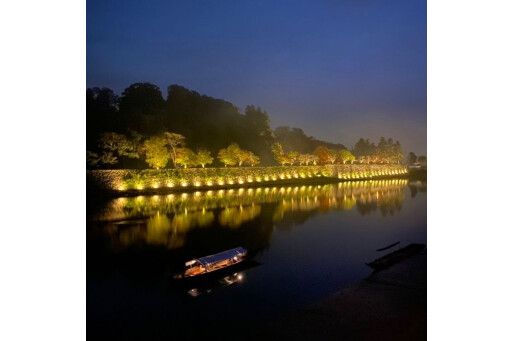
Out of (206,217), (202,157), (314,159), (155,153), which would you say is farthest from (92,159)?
(314,159)

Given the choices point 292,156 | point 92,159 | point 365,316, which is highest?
point 292,156

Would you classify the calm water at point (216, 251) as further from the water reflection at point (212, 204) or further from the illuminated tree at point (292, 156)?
the illuminated tree at point (292, 156)

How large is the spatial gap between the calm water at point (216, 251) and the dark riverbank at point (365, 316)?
0.46 metres

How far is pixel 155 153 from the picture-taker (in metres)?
11.7

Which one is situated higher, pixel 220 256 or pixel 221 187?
pixel 221 187

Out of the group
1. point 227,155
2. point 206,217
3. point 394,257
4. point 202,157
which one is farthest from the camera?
point 227,155

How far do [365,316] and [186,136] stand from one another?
13.6 metres

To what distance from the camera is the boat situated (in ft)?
13.3

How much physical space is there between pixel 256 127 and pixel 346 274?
15253mm

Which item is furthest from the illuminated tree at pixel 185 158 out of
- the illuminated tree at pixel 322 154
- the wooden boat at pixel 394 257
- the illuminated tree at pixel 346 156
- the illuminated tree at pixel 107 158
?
the illuminated tree at pixel 346 156

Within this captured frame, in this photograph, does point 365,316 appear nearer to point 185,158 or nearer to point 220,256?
point 220,256

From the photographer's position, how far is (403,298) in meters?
3.34

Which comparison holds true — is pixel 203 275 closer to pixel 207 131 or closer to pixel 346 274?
pixel 346 274

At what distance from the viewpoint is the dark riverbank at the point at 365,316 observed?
2668mm
